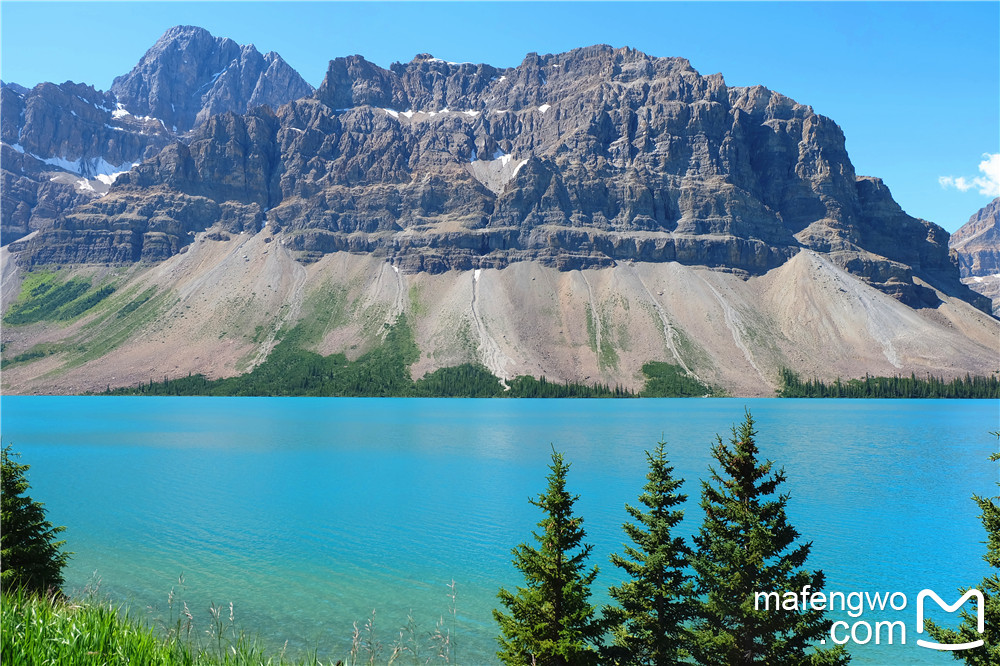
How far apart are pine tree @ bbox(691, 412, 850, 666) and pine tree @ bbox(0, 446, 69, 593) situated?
22.2 meters

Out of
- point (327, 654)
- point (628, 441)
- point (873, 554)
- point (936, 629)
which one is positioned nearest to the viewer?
point (936, 629)

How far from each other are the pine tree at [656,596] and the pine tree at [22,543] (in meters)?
19.9

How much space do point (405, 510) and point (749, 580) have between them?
35355 millimetres

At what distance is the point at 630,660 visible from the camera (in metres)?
17.6

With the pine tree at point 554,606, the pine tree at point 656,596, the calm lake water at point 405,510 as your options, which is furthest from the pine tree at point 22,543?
the pine tree at point 656,596

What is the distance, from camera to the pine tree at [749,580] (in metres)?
15.9

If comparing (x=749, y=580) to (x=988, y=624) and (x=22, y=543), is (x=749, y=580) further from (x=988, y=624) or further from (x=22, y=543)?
(x=22, y=543)

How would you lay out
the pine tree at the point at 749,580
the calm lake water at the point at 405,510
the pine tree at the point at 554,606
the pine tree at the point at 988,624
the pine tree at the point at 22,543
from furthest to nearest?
1. the calm lake water at the point at 405,510
2. the pine tree at the point at 22,543
3. the pine tree at the point at 554,606
4. the pine tree at the point at 749,580
5. the pine tree at the point at 988,624

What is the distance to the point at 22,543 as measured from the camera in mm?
23219

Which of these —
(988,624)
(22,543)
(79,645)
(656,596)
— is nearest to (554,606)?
(656,596)

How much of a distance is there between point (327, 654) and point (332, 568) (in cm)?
1116

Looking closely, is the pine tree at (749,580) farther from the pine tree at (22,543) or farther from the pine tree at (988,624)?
the pine tree at (22,543)

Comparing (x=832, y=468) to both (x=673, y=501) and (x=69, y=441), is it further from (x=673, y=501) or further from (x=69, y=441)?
(x=69, y=441)

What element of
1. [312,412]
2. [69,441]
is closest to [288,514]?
[69,441]
